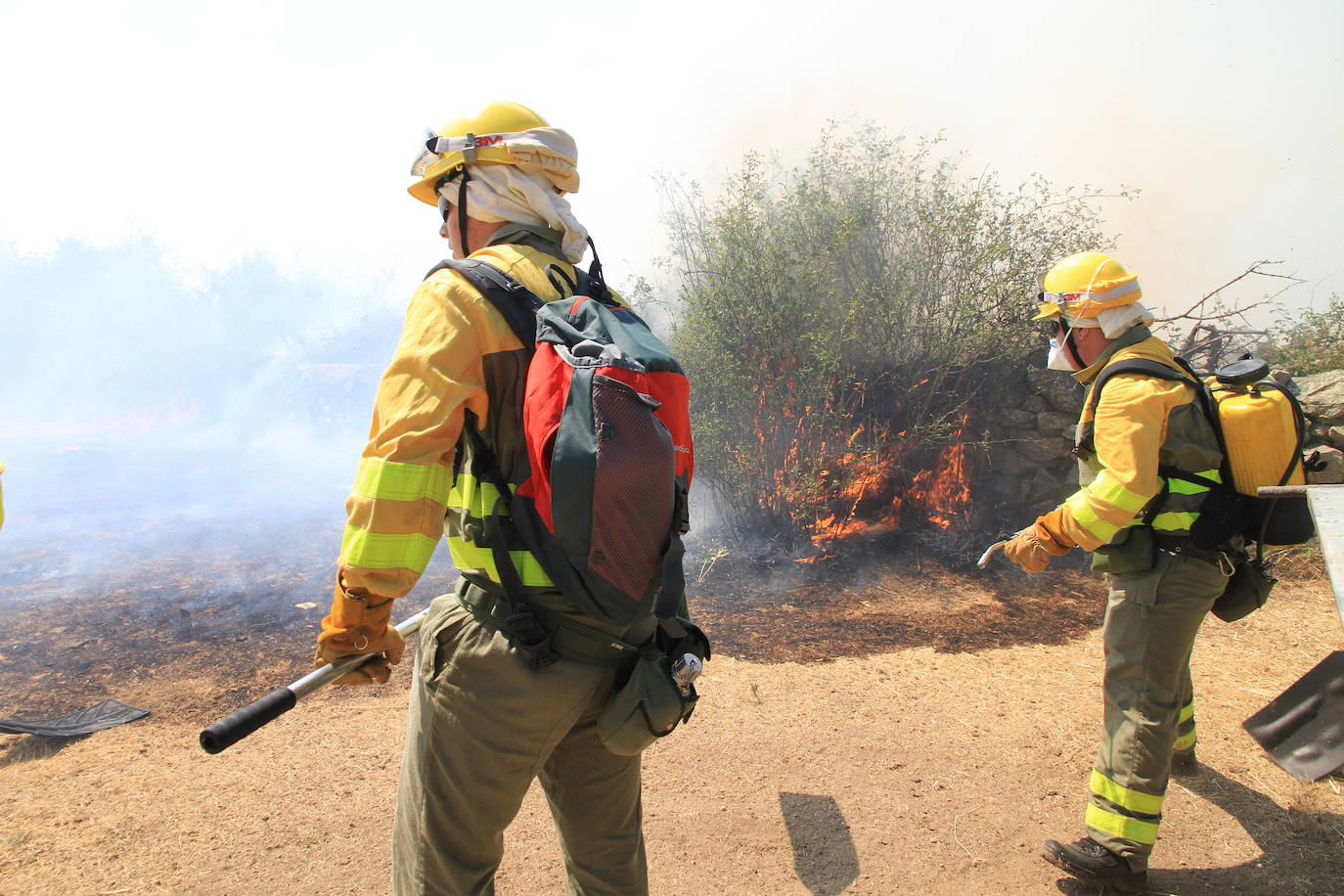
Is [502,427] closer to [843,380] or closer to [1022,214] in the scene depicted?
[843,380]

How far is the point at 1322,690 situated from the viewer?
354 cm

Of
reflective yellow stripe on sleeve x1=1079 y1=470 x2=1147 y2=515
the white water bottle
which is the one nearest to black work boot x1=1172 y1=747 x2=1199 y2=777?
reflective yellow stripe on sleeve x1=1079 y1=470 x2=1147 y2=515

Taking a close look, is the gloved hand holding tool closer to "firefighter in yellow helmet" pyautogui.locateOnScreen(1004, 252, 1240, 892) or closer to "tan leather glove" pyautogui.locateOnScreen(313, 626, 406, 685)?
"tan leather glove" pyautogui.locateOnScreen(313, 626, 406, 685)

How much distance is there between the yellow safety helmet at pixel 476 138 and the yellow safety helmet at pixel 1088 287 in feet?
7.62

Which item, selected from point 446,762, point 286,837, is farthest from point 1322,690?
point 286,837

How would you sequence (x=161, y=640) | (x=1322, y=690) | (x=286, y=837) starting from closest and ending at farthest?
(x=286, y=837)
(x=1322, y=690)
(x=161, y=640)

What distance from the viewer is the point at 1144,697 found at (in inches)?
106

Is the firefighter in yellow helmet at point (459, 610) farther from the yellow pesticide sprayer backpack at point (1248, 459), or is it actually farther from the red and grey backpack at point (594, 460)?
the yellow pesticide sprayer backpack at point (1248, 459)

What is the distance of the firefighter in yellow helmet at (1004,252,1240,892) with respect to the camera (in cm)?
264

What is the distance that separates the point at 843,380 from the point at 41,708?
234 inches

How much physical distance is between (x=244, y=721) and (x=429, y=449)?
2.16 ft

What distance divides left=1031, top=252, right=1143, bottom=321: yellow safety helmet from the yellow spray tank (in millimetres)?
498

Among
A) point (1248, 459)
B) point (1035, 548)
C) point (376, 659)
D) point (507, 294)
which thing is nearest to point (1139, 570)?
point (1035, 548)

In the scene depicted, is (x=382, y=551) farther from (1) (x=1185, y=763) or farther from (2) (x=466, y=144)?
(1) (x=1185, y=763)
